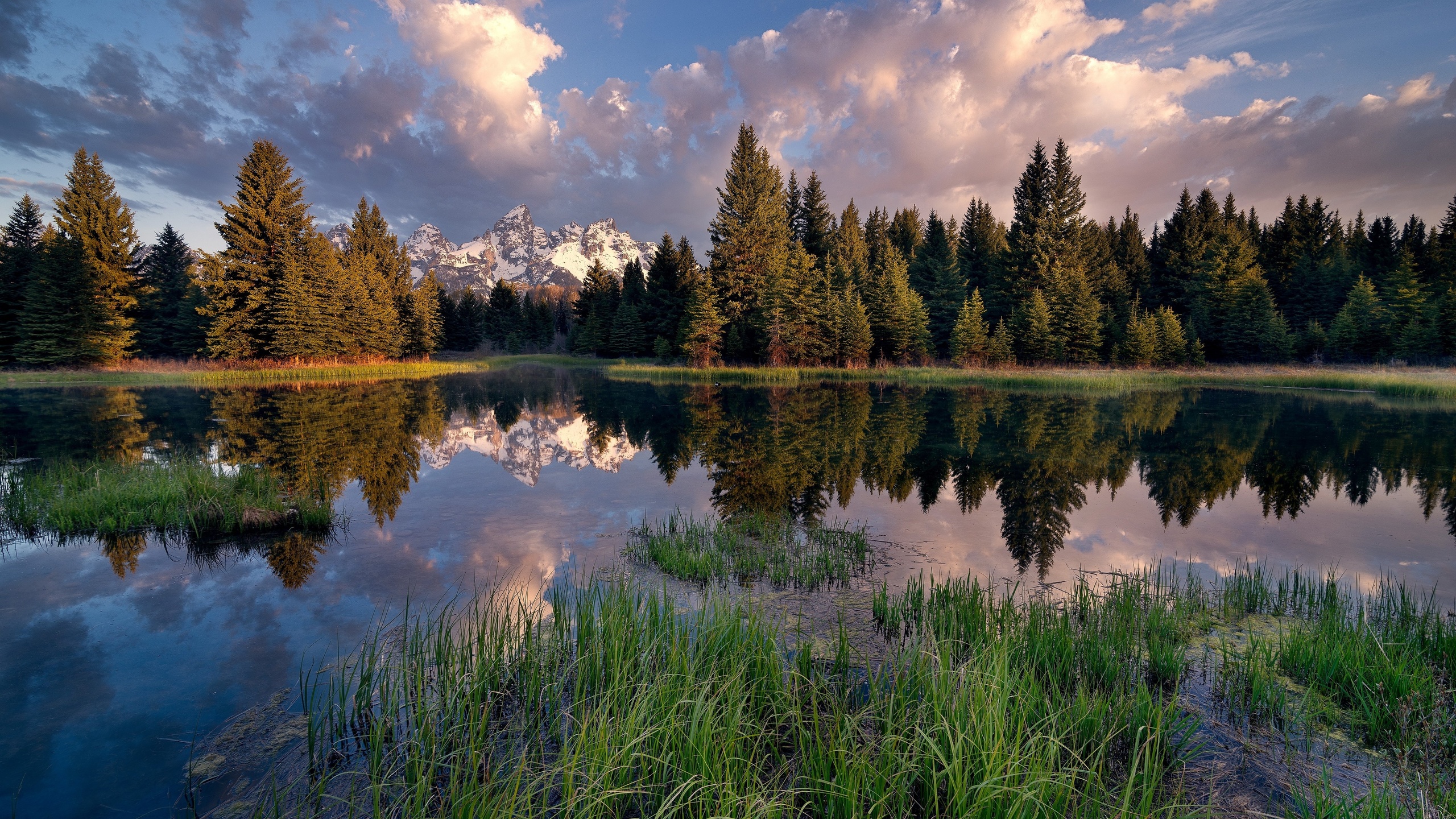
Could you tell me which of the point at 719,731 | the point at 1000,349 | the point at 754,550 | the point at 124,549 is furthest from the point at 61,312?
the point at 1000,349

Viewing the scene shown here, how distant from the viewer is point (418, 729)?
316 cm

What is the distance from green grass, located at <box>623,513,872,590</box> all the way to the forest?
3210cm

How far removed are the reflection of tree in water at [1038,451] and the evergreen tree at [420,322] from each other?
41.4 m

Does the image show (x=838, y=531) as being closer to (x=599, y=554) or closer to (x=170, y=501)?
(x=599, y=554)

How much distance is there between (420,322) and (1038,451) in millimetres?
59897

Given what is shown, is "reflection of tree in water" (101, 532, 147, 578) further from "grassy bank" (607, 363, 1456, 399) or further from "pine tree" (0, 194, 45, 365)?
"pine tree" (0, 194, 45, 365)

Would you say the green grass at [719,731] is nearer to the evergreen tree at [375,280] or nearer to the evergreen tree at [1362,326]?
the evergreen tree at [375,280]

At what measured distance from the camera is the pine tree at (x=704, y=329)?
4044cm

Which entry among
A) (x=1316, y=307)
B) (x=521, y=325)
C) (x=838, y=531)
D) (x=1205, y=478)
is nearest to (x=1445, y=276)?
(x=1316, y=307)

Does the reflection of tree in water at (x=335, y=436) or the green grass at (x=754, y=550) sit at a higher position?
the reflection of tree in water at (x=335, y=436)

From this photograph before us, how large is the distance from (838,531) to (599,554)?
330 centimetres

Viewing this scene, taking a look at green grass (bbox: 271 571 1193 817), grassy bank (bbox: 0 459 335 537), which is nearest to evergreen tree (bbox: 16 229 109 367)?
grassy bank (bbox: 0 459 335 537)

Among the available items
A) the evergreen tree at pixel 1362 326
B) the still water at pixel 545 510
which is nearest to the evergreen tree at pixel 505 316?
the still water at pixel 545 510

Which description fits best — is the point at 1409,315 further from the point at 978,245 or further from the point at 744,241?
the point at 744,241
